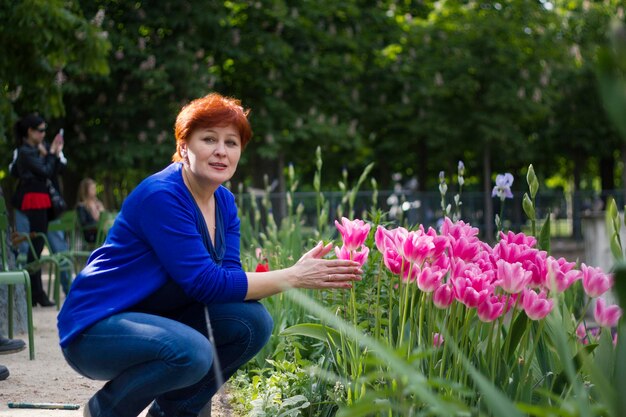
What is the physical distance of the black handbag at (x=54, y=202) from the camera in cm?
926

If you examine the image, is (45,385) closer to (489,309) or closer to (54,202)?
(489,309)

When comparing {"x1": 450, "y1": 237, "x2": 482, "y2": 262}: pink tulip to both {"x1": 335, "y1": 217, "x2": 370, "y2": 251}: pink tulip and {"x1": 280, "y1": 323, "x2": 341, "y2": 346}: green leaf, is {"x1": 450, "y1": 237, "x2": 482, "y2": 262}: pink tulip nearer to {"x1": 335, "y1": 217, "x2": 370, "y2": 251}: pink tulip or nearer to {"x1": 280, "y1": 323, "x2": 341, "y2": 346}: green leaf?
{"x1": 335, "y1": 217, "x2": 370, "y2": 251}: pink tulip

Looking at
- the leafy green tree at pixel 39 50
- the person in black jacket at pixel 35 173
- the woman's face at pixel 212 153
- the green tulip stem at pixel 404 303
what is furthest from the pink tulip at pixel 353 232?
the leafy green tree at pixel 39 50

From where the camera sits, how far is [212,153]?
348 centimetres

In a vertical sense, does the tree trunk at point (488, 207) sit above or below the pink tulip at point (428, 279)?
below

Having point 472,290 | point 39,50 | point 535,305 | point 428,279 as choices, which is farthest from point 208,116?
point 39,50

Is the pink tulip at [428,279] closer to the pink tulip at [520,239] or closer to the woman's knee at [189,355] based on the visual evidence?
the pink tulip at [520,239]

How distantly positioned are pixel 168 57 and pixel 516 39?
28.0 ft

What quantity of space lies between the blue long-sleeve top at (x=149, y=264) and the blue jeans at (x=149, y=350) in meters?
0.07

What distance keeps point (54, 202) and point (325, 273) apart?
21.8 ft

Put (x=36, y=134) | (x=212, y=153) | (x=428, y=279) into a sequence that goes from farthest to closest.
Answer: (x=36, y=134), (x=212, y=153), (x=428, y=279)

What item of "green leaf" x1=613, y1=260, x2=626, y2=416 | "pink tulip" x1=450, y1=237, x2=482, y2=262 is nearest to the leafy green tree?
"pink tulip" x1=450, y1=237, x2=482, y2=262

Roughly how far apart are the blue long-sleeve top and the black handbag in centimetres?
604

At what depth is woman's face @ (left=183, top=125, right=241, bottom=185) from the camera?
3.47 metres
